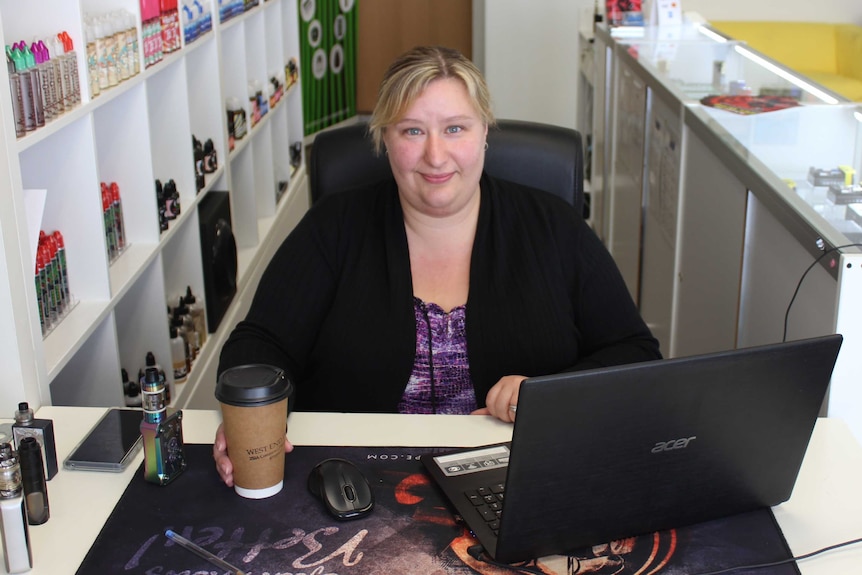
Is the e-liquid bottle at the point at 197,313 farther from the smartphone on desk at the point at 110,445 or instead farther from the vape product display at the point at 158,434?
the vape product display at the point at 158,434

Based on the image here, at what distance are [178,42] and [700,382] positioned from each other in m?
2.08

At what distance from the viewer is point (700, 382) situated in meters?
1.10

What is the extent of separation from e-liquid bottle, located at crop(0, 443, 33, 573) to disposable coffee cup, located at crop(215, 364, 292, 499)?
0.25 metres

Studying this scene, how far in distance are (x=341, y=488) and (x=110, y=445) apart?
1.23 ft

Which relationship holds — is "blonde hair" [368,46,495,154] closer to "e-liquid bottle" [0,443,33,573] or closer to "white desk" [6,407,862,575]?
"white desk" [6,407,862,575]

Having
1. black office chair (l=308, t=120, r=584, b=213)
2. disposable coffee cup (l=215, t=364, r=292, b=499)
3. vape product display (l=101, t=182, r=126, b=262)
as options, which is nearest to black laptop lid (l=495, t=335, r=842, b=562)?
disposable coffee cup (l=215, t=364, r=292, b=499)

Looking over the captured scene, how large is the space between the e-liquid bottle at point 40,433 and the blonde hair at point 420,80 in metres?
0.77

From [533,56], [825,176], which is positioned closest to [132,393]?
[825,176]

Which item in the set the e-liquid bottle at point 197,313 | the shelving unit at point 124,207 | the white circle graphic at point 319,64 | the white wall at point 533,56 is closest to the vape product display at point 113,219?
the shelving unit at point 124,207

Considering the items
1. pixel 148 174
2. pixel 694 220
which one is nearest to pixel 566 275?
pixel 694 220

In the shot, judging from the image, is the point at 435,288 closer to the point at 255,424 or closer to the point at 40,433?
the point at 255,424

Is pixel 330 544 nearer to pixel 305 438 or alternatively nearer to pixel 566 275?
pixel 305 438

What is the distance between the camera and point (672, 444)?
113 centimetres

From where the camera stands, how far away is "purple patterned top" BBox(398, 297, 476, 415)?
1.81 metres
